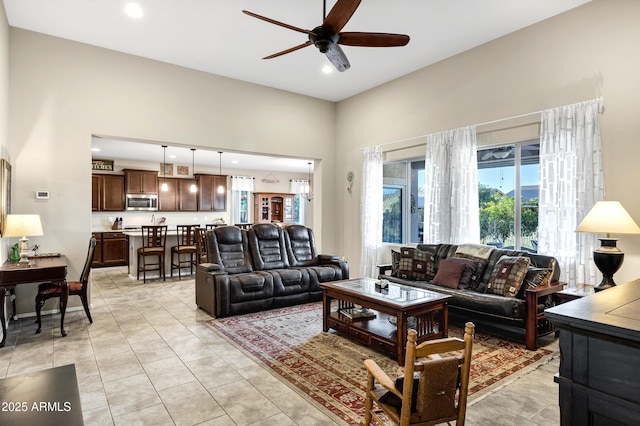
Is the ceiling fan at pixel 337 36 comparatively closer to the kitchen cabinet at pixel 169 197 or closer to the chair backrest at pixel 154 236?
the chair backrest at pixel 154 236

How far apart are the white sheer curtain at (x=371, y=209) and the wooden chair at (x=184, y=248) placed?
3.49m

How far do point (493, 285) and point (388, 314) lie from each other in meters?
1.46

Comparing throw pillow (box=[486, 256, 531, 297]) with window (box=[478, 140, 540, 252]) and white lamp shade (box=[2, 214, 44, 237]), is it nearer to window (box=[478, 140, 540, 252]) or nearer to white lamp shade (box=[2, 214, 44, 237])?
window (box=[478, 140, 540, 252])

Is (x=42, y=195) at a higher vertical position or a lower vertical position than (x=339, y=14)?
lower

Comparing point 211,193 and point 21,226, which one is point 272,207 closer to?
point 211,193

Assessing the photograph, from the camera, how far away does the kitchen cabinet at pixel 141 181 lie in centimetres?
952

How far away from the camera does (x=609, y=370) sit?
118 centimetres

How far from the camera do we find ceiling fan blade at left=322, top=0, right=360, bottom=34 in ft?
8.96

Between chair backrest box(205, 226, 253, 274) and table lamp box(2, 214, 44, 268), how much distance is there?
1967 millimetres

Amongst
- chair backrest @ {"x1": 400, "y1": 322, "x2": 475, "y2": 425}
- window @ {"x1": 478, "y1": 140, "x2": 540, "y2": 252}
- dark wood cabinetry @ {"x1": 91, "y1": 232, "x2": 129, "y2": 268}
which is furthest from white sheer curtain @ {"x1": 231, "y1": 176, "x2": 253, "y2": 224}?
chair backrest @ {"x1": 400, "y1": 322, "x2": 475, "y2": 425}

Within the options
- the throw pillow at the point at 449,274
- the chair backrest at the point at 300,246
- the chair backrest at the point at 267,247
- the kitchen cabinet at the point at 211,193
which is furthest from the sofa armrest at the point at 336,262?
the kitchen cabinet at the point at 211,193

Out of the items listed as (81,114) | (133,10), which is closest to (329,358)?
(133,10)

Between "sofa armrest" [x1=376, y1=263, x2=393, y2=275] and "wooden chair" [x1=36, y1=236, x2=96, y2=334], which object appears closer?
"wooden chair" [x1=36, y1=236, x2=96, y2=334]

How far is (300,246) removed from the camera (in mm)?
6043
